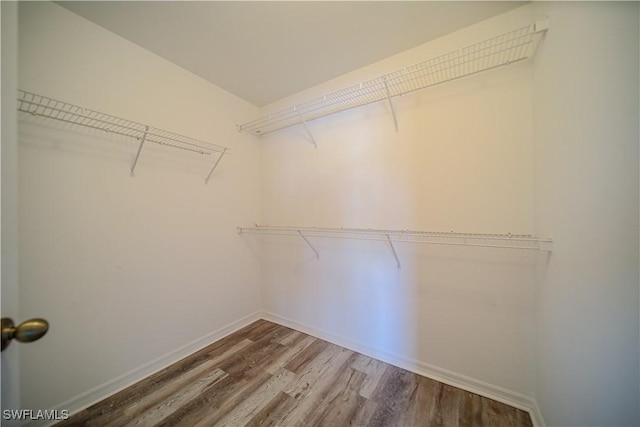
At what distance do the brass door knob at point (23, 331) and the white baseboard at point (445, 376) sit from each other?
2.00 metres

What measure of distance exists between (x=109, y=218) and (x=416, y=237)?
85.5 inches

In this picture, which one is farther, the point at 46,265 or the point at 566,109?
the point at 46,265

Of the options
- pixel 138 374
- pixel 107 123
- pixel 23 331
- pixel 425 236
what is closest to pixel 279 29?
pixel 107 123

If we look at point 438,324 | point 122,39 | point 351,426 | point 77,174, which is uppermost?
point 122,39

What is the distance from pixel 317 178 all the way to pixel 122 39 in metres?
1.76

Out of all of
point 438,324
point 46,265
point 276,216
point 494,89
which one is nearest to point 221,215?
point 276,216

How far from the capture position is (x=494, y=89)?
1486 millimetres

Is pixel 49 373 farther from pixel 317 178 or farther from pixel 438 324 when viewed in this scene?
pixel 438 324

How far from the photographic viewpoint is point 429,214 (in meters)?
1.69

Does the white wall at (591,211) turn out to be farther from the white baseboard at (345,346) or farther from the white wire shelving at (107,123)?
the white wire shelving at (107,123)

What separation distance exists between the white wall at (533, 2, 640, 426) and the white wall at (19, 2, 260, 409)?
7.90ft

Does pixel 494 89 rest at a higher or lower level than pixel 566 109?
higher

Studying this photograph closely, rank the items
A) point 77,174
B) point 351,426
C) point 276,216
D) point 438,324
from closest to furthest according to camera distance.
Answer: point 351,426
point 77,174
point 438,324
point 276,216

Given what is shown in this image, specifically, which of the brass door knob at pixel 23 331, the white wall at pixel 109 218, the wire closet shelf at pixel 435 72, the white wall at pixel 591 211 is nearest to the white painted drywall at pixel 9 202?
the brass door knob at pixel 23 331
